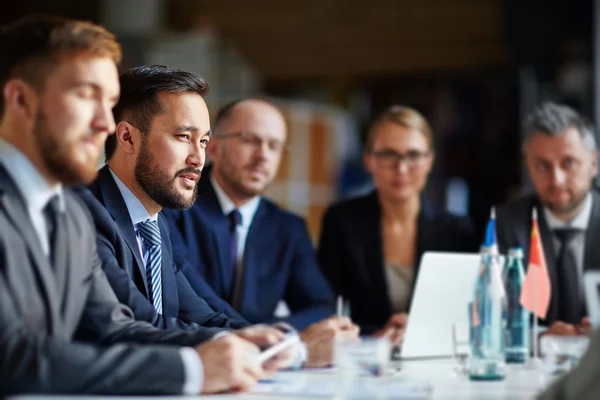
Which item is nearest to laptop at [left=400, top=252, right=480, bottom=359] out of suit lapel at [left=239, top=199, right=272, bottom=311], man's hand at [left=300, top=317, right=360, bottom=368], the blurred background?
man's hand at [left=300, top=317, right=360, bottom=368]

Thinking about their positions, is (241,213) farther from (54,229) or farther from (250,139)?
(54,229)

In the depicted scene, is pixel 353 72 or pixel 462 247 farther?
pixel 353 72

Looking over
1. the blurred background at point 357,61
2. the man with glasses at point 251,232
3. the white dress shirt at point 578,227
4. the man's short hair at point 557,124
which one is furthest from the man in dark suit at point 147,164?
the blurred background at point 357,61

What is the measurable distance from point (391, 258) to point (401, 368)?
39.0 inches

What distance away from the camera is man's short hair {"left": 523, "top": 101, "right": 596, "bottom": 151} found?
9.00 feet

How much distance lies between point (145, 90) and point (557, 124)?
164cm

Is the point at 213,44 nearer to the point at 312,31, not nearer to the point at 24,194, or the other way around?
the point at 312,31

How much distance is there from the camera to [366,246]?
288cm

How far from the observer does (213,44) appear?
26.0 ft

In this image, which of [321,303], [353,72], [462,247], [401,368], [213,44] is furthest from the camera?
[353,72]

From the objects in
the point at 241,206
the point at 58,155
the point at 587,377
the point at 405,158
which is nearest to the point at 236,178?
the point at 241,206

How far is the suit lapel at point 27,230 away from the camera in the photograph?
4.00ft

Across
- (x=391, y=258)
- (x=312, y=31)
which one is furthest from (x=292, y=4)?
(x=391, y=258)

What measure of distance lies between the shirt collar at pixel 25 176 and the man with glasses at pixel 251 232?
2.64 ft
